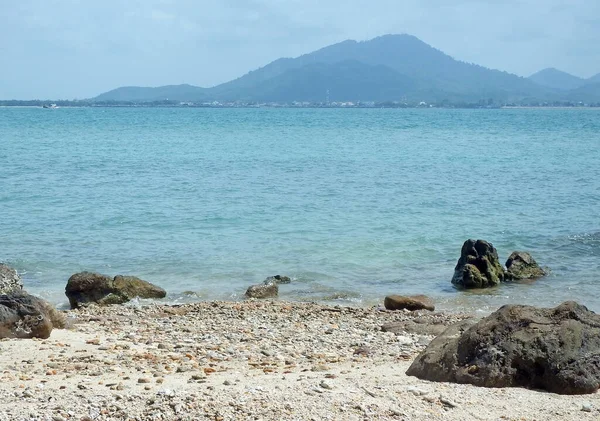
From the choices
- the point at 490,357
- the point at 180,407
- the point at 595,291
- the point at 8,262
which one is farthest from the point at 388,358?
the point at 8,262

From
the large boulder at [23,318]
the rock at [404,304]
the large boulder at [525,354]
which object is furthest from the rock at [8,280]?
the large boulder at [525,354]

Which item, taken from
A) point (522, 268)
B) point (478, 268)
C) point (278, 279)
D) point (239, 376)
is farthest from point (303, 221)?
point (239, 376)

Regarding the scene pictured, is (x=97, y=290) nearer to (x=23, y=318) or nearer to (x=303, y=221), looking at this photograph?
(x=23, y=318)

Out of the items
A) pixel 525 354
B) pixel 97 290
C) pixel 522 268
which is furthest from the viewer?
pixel 522 268

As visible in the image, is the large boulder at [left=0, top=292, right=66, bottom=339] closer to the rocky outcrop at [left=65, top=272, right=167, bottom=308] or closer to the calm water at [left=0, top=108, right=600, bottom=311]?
the rocky outcrop at [left=65, top=272, right=167, bottom=308]

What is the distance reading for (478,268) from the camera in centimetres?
1788

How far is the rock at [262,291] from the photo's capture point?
1636 centimetres

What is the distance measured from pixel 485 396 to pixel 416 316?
6.14m

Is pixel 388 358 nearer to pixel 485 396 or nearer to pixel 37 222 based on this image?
pixel 485 396

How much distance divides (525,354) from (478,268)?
922cm

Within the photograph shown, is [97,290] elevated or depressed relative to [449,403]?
depressed

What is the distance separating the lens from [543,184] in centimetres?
3506

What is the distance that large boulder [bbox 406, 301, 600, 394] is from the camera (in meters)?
8.66

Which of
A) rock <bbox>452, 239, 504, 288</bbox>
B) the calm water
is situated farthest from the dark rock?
rock <bbox>452, 239, 504, 288</bbox>
